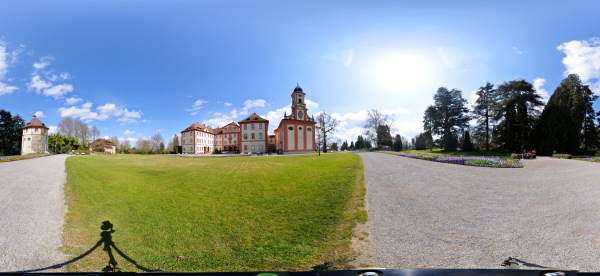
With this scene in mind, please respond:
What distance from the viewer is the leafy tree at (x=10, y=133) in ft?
16.8

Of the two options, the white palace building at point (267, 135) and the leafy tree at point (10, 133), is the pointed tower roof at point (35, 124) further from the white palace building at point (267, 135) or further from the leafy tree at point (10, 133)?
the white palace building at point (267, 135)

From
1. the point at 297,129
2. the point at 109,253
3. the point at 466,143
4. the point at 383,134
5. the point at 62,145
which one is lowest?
the point at 109,253

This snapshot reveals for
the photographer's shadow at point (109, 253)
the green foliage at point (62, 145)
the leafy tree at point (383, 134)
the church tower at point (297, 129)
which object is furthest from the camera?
the church tower at point (297, 129)

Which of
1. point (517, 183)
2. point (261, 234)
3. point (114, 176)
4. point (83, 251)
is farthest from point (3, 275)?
point (517, 183)

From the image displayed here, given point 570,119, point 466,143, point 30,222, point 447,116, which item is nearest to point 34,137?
point 30,222

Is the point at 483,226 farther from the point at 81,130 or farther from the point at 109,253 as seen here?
the point at 81,130

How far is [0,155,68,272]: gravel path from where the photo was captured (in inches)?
82.4

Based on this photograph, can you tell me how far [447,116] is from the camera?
23.8m

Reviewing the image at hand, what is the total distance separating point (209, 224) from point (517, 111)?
32.9 meters

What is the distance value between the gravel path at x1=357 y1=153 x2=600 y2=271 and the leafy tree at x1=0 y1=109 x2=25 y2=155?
852cm

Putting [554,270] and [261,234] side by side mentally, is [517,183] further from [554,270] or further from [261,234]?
[261,234]

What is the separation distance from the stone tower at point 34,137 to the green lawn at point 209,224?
184 cm

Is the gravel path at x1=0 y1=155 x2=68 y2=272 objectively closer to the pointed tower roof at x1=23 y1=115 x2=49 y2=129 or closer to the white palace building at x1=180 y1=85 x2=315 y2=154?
the pointed tower roof at x1=23 y1=115 x2=49 y2=129

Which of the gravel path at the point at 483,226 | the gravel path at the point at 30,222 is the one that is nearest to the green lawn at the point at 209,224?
the gravel path at the point at 30,222
